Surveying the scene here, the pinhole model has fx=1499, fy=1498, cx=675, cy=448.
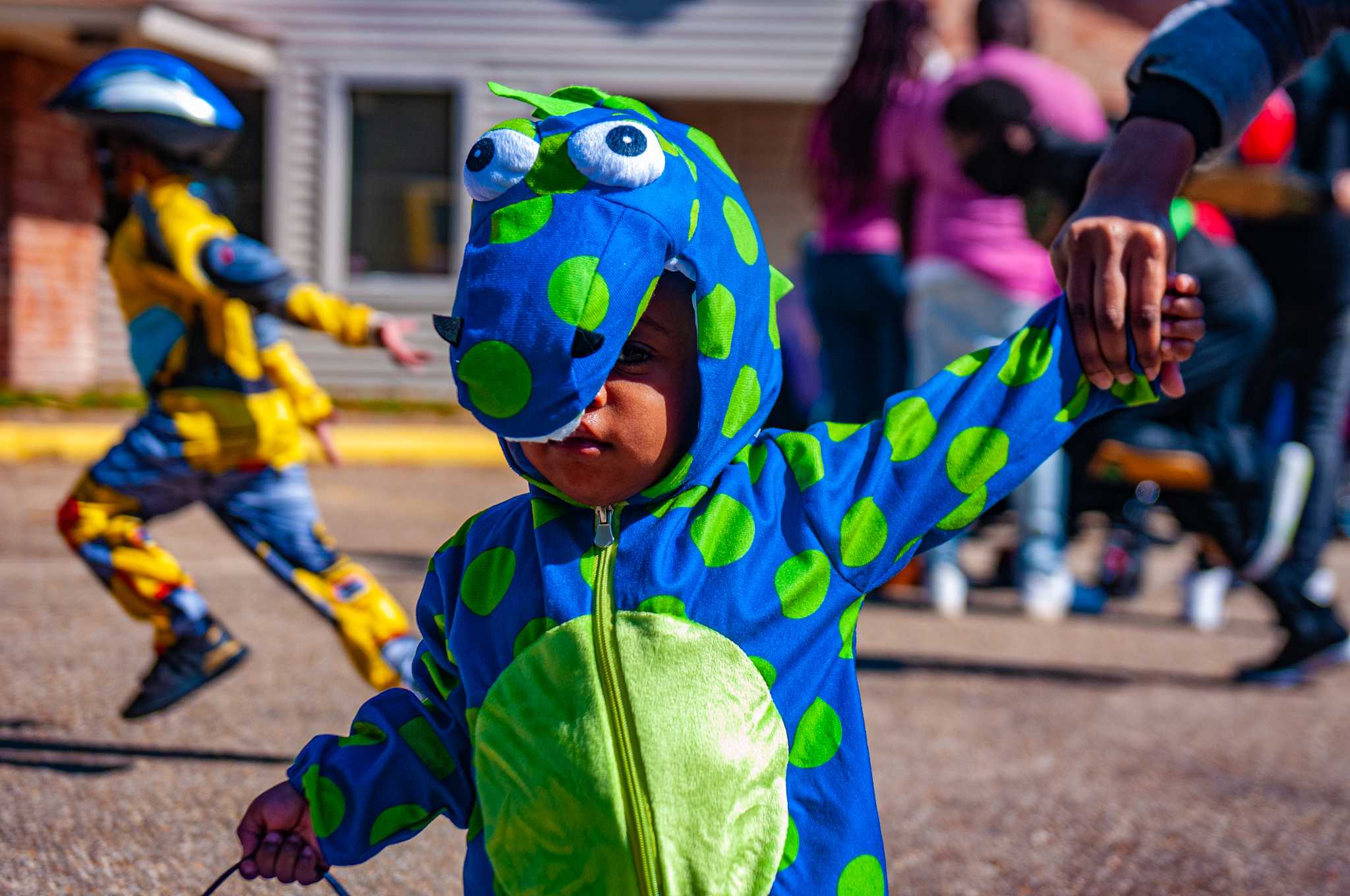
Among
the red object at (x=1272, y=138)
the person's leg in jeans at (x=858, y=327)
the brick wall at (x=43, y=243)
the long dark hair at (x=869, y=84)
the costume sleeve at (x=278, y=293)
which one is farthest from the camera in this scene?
the brick wall at (x=43, y=243)

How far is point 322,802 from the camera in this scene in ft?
5.64

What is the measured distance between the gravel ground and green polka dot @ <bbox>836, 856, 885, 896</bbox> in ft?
3.53

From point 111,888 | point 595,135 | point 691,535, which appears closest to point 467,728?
point 691,535

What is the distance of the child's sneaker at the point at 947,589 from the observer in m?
5.79

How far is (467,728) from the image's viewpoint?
1.79 m

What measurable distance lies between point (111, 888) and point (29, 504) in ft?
18.2

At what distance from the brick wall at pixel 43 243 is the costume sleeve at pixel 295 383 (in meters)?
10.1

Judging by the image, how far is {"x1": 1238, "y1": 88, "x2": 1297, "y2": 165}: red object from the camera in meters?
4.90

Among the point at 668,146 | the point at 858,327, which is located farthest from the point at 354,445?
the point at 668,146

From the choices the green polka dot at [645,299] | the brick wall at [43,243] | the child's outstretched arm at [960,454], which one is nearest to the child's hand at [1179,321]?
the child's outstretched arm at [960,454]

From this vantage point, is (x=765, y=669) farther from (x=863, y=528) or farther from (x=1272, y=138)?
(x=1272, y=138)

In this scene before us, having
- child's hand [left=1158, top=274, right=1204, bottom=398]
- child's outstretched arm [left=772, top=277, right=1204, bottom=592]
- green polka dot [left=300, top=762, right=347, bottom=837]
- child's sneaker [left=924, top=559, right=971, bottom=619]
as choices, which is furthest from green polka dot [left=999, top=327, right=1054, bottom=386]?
child's sneaker [left=924, top=559, right=971, bottom=619]

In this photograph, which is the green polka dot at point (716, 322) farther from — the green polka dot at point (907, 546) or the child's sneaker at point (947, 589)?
the child's sneaker at point (947, 589)

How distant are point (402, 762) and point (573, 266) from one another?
0.64m
